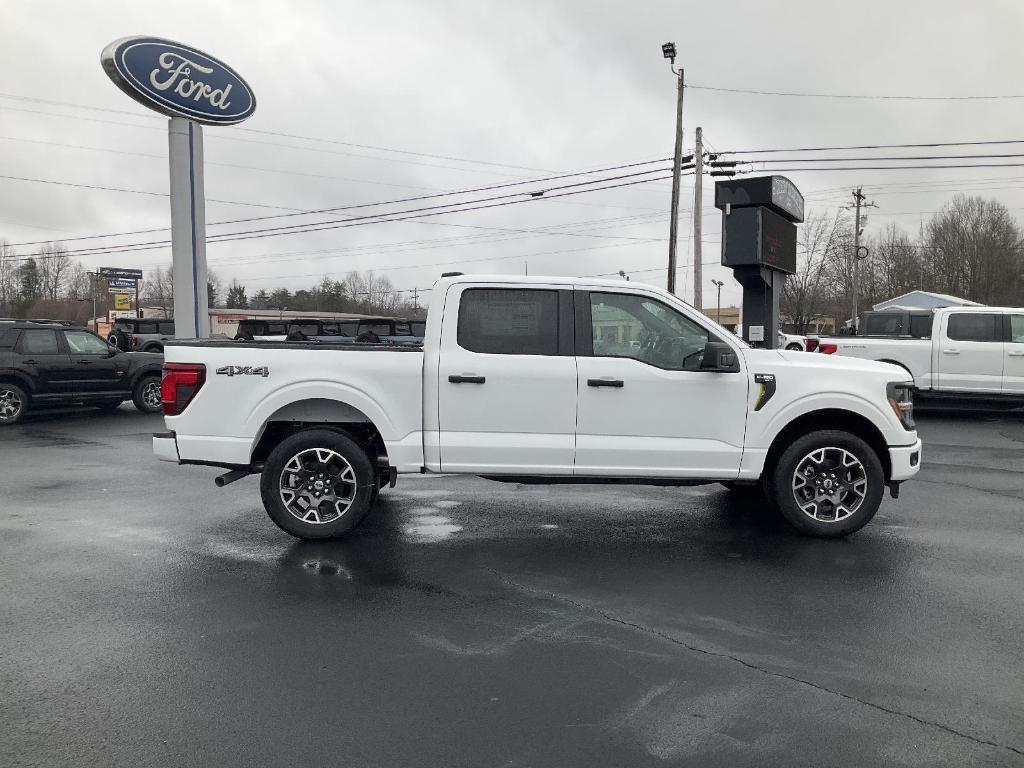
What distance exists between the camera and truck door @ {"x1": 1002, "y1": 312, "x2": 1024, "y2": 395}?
13820 mm

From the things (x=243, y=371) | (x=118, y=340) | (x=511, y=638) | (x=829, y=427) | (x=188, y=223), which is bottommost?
(x=511, y=638)

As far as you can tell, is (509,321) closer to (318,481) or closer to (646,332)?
(646,332)

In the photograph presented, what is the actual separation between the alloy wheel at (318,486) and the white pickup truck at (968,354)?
11.4 meters

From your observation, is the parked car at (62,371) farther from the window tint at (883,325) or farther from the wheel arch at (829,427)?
the window tint at (883,325)

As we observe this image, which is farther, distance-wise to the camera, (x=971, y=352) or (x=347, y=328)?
(x=347, y=328)

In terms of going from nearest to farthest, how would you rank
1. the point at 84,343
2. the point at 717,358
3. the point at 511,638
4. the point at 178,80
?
the point at 511,638, the point at 717,358, the point at 84,343, the point at 178,80

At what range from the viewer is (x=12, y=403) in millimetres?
13438

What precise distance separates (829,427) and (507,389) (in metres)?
2.63

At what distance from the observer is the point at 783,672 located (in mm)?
3676

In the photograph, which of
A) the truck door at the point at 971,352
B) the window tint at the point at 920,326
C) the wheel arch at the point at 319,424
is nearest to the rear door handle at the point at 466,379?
the wheel arch at the point at 319,424

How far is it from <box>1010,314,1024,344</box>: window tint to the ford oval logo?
16.0 m

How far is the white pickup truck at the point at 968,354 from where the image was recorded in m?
13.9

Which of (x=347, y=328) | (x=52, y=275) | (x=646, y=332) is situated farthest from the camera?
(x=52, y=275)

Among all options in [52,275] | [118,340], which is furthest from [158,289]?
[118,340]
